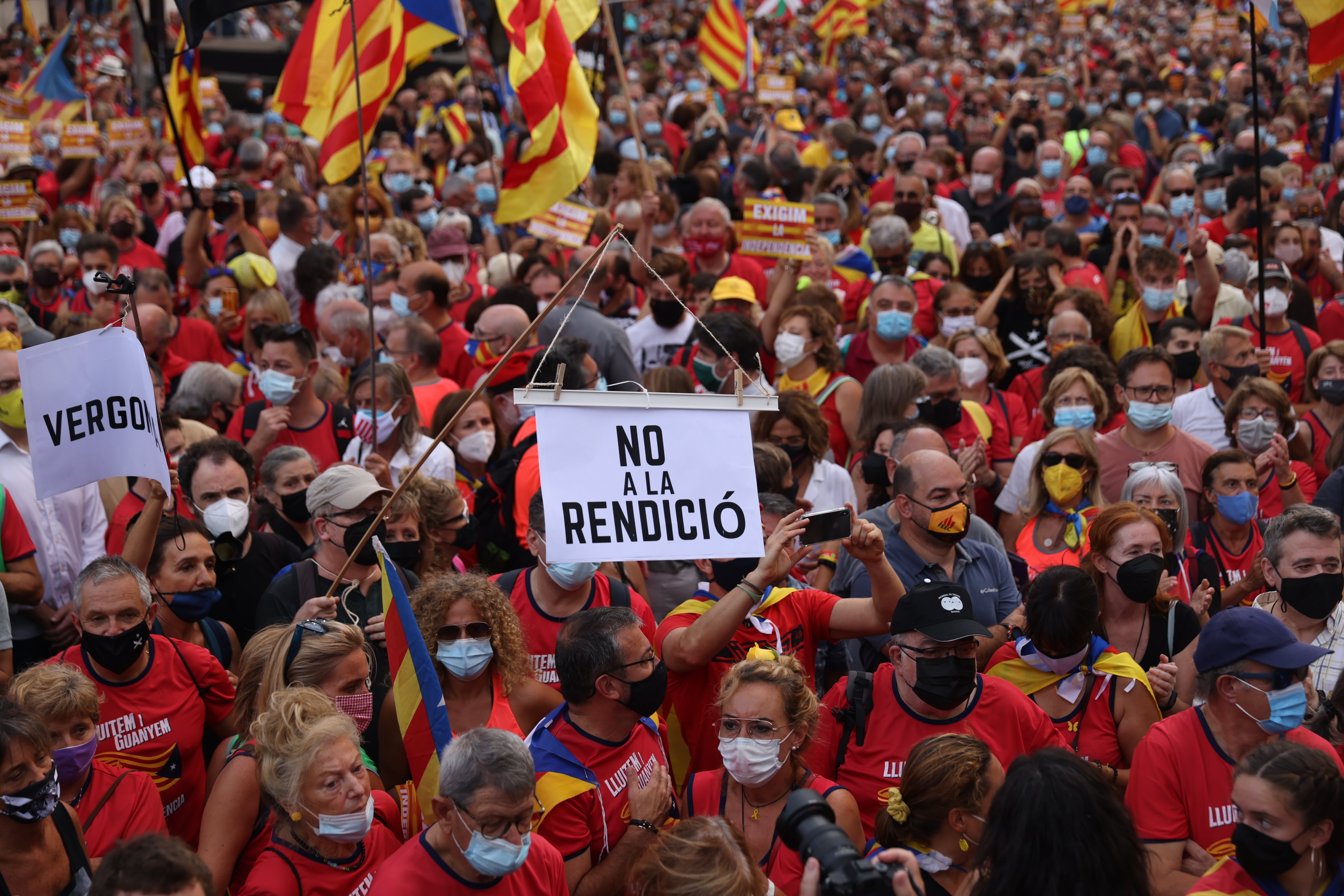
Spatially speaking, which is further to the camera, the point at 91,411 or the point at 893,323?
the point at 893,323

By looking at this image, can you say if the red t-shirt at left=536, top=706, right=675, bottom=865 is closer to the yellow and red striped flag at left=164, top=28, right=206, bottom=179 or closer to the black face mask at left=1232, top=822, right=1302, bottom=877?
the black face mask at left=1232, top=822, right=1302, bottom=877

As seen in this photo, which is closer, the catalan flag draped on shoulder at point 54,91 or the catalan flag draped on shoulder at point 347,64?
the catalan flag draped on shoulder at point 347,64

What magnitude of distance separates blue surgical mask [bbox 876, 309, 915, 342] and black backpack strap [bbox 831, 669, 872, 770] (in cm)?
400

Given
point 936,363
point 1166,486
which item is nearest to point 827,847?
point 1166,486

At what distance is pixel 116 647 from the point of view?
4391mm

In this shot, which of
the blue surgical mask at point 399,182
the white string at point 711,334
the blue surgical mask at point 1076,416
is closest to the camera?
the white string at point 711,334

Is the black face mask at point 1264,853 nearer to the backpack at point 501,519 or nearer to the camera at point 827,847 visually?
the camera at point 827,847

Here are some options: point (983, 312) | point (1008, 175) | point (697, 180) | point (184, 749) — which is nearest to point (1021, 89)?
point (1008, 175)

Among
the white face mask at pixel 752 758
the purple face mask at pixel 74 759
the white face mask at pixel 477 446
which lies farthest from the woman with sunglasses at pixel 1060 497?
the purple face mask at pixel 74 759

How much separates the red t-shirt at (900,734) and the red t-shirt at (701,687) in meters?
0.42

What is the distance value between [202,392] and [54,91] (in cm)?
1010

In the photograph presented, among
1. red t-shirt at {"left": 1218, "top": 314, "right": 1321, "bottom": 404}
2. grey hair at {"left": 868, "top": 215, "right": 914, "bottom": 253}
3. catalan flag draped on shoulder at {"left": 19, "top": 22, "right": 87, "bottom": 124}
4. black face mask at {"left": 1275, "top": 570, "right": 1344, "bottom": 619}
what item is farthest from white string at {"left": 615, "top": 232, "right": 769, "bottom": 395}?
catalan flag draped on shoulder at {"left": 19, "top": 22, "right": 87, "bottom": 124}

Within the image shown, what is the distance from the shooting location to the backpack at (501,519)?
249 inches

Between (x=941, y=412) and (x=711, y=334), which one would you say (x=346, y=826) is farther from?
(x=941, y=412)
